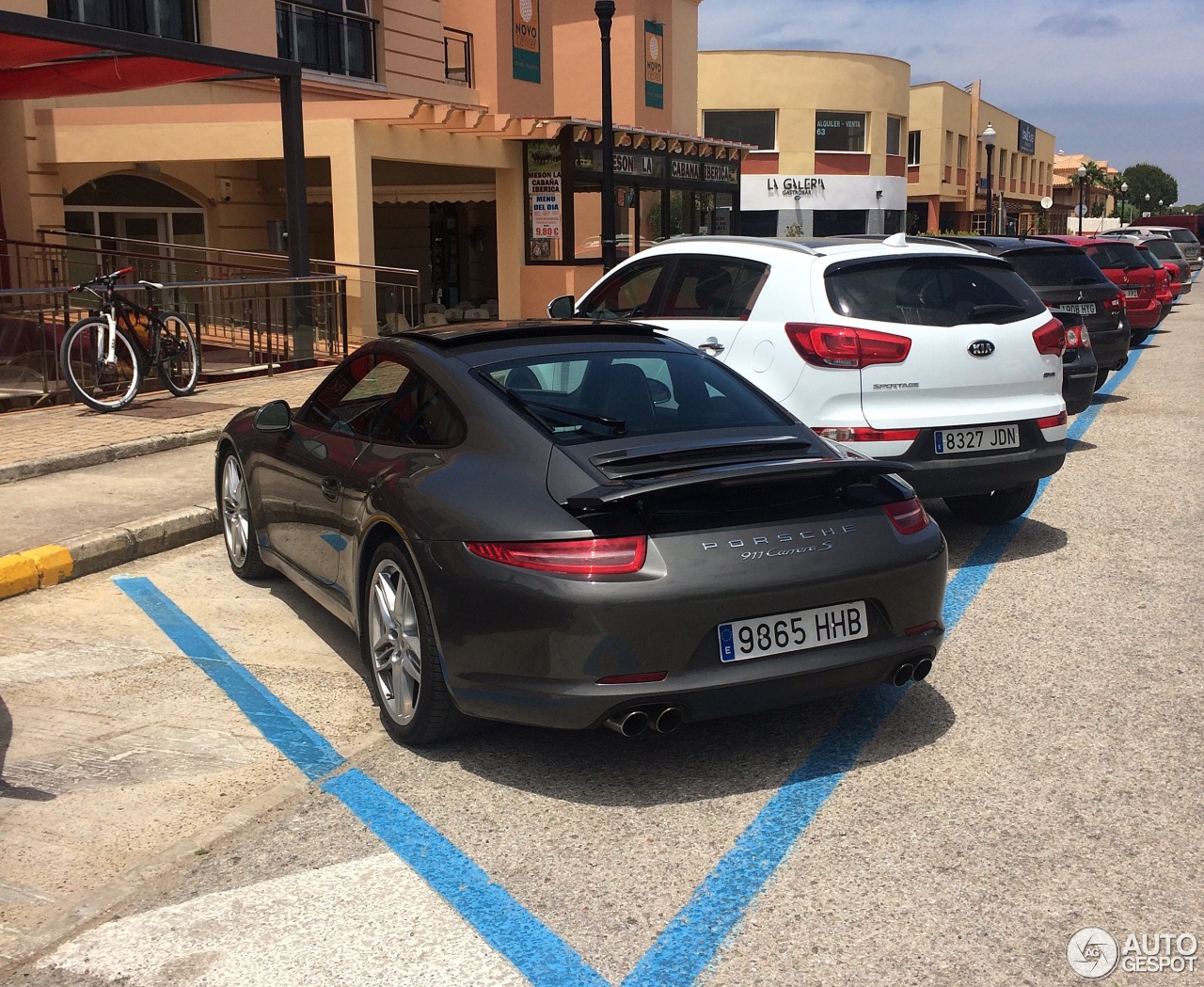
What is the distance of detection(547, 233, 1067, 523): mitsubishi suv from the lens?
679cm

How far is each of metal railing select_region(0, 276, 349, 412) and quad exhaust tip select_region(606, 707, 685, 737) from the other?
378 inches

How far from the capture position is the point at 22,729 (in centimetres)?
481

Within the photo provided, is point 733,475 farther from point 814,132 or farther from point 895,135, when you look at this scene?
point 895,135

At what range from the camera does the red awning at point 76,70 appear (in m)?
13.3

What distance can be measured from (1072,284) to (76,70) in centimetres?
1098

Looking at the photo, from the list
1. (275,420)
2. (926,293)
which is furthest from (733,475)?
(926,293)

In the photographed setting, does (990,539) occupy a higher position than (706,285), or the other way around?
(706,285)

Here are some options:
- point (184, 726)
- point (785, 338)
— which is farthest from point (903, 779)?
point (785, 338)

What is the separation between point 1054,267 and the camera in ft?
42.3

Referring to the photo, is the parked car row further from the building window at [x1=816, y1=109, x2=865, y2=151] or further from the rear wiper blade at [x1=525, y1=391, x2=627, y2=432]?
the building window at [x1=816, y1=109, x2=865, y2=151]

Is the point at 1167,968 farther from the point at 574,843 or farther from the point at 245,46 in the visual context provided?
the point at 245,46

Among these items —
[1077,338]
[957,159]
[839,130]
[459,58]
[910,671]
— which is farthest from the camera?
[957,159]

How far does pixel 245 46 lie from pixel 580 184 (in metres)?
5.99

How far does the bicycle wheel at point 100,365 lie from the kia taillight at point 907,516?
9153 millimetres
